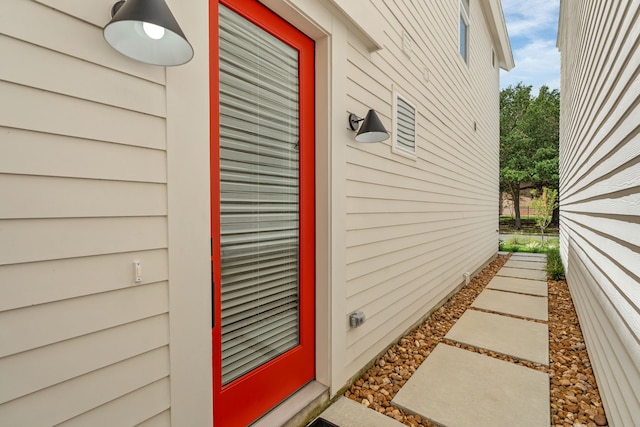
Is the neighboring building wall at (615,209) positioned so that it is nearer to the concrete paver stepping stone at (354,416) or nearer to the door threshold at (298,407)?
the concrete paver stepping stone at (354,416)

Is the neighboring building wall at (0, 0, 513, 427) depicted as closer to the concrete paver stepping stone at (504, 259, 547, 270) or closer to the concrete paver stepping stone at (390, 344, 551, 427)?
the concrete paver stepping stone at (390, 344, 551, 427)

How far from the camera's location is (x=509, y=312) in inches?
149

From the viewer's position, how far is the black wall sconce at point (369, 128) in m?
2.11

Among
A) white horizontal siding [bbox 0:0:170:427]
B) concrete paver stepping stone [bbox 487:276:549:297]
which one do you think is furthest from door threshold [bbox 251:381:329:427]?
concrete paver stepping stone [bbox 487:276:549:297]

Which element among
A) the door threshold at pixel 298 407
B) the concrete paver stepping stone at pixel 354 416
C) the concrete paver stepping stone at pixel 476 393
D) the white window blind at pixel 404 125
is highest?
the white window blind at pixel 404 125

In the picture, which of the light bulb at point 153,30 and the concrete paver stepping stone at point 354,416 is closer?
the light bulb at point 153,30

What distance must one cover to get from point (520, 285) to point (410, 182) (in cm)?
339

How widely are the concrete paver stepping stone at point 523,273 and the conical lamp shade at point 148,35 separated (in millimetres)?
6490

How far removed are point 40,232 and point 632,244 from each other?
2355 millimetres

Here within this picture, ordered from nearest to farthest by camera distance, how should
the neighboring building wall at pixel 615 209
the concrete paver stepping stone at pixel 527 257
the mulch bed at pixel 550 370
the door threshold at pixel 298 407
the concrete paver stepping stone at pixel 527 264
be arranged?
the neighboring building wall at pixel 615 209 → the door threshold at pixel 298 407 → the mulch bed at pixel 550 370 → the concrete paver stepping stone at pixel 527 264 → the concrete paver stepping stone at pixel 527 257

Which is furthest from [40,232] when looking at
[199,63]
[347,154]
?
[347,154]

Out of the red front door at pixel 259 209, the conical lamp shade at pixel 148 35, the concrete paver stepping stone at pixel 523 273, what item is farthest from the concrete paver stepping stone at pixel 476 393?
the concrete paver stepping stone at pixel 523 273

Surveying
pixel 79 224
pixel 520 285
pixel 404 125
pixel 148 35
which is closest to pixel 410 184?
pixel 404 125

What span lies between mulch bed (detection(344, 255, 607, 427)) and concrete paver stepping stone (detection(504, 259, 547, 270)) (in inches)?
115
